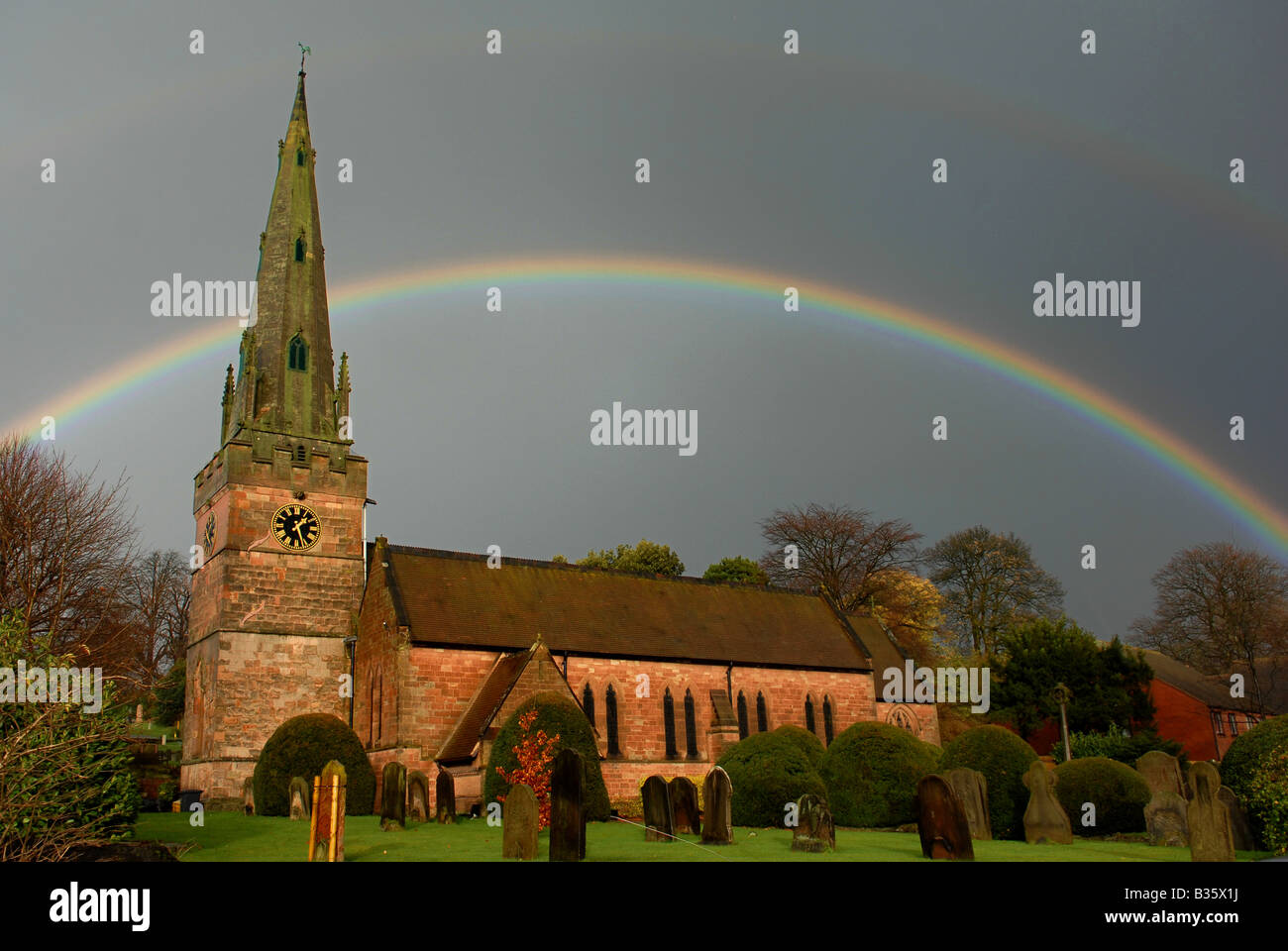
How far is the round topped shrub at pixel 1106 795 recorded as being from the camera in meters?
24.2

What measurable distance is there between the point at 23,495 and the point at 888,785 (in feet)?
94.5

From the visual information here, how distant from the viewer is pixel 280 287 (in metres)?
39.3

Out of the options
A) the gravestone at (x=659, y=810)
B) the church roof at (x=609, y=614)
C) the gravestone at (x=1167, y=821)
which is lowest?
the gravestone at (x=1167, y=821)

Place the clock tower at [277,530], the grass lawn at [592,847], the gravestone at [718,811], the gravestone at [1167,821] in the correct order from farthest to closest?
the clock tower at [277,530], the gravestone at [1167,821], the gravestone at [718,811], the grass lawn at [592,847]

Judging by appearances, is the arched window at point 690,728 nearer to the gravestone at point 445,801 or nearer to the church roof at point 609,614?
the church roof at point 609,614

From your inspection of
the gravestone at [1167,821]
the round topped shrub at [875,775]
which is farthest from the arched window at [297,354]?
the gravestone at [1167,821]

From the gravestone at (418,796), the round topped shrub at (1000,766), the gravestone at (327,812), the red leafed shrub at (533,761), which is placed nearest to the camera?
the gravestone at (327,812)

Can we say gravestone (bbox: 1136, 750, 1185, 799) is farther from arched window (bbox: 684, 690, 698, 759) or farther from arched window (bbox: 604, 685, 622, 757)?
arched window (bbox: 604, 685, 622, 757)

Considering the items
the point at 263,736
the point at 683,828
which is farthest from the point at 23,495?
the point at 683,828

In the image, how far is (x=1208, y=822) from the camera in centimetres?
1537

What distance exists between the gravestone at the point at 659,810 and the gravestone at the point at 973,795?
242 inches
